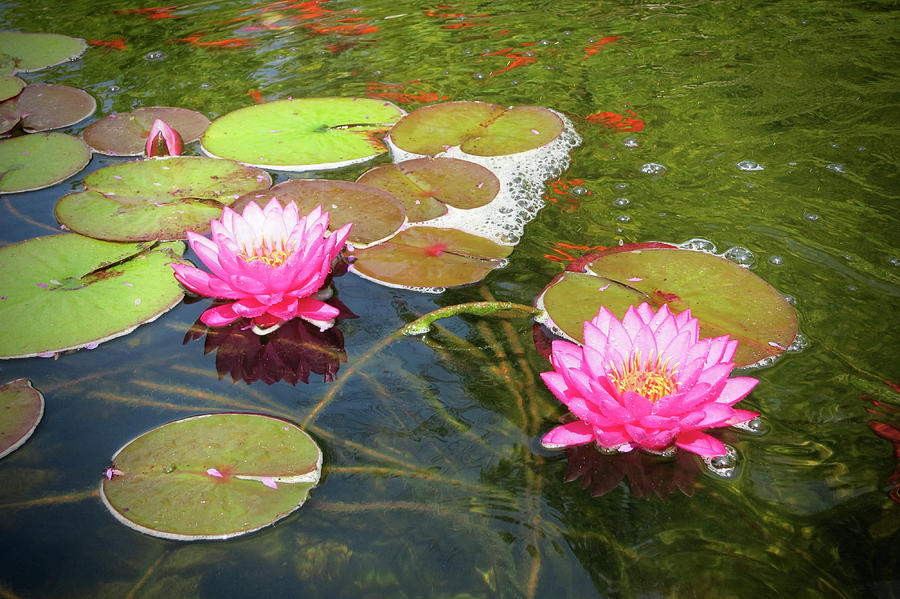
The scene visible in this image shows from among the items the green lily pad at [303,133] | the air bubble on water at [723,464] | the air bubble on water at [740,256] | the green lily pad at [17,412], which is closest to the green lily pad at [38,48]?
the green lily pad at [303,133]

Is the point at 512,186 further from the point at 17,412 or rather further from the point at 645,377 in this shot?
the point at 17,412

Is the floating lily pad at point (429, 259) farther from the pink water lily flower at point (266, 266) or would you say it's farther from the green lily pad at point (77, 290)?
the green lily pad at point (77, 290)

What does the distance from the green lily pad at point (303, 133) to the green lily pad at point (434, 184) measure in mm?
231

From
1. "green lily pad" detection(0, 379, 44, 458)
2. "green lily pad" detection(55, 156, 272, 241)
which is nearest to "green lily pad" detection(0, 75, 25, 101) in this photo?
"green lily pad" detection(55, 156, 272, 241)

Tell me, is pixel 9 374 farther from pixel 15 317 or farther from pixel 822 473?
pixel 822 473

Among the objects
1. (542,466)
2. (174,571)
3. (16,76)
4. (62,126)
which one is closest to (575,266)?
(542,466)

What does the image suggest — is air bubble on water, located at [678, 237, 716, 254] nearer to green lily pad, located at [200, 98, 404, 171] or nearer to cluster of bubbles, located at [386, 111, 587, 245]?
cluster of bubbles, located at [386, 111, 587, 245]

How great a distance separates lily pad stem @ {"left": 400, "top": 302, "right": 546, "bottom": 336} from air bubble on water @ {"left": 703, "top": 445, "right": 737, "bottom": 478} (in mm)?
583

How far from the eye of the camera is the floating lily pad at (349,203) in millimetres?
2209

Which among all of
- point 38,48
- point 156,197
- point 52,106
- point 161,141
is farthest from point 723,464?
point 38,48

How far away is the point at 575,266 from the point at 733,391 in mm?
664

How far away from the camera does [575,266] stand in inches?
79.0

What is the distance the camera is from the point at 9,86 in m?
3.18

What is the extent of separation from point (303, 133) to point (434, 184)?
0.70 meters
